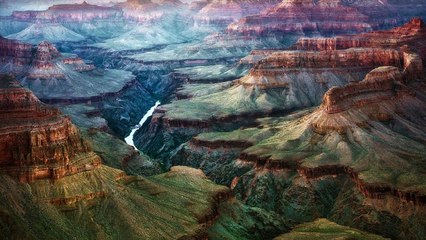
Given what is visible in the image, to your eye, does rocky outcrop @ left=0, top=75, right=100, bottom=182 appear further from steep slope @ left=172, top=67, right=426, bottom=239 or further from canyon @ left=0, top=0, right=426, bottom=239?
steep slope @ left=172, top=67, right=426, bottom=239

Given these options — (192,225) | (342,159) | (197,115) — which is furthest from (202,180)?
(197,115)

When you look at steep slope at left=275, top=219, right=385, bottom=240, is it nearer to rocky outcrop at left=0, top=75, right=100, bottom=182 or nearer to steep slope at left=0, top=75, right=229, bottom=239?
steep slope at left=0, top=75, right=229, bottom=239

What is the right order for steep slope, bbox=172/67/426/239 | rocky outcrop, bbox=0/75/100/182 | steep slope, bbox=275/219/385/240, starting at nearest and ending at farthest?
rocky outcrop, bbox=0/75/100/182 < steep slope, bbox=275/219/385/240 < steep slope, bbox=172/67/426/239

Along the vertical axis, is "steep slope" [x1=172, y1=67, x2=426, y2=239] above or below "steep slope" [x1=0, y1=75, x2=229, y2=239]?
below

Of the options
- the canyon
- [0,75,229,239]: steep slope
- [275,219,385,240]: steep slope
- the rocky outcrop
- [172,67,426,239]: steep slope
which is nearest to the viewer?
[0,75,229,239]: steep slope

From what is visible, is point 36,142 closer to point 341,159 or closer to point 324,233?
point 324,233

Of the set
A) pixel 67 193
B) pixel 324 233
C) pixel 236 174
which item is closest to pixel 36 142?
pixel 67 193

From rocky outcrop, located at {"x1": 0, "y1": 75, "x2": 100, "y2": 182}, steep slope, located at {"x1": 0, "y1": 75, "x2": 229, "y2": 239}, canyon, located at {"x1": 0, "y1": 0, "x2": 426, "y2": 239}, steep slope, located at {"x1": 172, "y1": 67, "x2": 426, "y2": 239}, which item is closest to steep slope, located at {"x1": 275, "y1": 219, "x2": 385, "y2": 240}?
canyon, located at {"x1": 0, "y1": 0, "x2": 426, "y2": 239}

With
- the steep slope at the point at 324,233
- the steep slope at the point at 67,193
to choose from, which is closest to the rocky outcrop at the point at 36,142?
the steep slope at the point at 67,193

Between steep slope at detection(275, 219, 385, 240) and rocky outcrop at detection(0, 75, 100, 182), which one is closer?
rocky outcrop at detection(0, 75, 100, 182)
